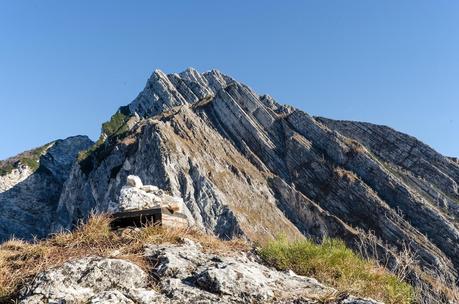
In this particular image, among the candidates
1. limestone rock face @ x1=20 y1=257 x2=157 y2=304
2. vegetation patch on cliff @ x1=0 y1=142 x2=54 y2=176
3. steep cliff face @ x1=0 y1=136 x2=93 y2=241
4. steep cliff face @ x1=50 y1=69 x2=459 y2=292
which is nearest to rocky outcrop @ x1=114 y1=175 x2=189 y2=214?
limestone rock face @ x1=20 y1=257 x2=157 y2=304

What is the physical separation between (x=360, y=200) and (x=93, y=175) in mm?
52869

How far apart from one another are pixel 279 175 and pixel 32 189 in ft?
211

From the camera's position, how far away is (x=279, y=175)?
100 m

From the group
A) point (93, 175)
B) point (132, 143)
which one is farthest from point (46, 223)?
point (132, 143)

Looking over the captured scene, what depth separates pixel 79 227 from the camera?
6805 millimetres

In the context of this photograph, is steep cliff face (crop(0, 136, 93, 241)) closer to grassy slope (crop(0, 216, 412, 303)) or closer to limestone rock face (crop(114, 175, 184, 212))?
limestone rock face (crop(114, 175, 184, 212))

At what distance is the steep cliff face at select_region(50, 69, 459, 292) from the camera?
8362cm

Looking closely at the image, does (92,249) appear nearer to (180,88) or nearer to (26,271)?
(26,271)

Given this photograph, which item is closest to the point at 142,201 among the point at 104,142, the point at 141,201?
the point at 141,201

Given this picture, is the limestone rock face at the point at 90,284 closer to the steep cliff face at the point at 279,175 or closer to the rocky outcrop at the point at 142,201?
the rocky outcrop at the point at 142,201

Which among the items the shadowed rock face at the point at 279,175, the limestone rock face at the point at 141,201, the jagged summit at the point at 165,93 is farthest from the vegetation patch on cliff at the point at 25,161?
the limestone rock face at the point at 141,201

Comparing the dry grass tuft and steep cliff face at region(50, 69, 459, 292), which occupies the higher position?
steep cliff face at region(50, 69, 459, 292)

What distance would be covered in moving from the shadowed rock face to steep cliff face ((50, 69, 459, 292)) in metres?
0.22

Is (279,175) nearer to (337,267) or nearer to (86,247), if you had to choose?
(337,267)
